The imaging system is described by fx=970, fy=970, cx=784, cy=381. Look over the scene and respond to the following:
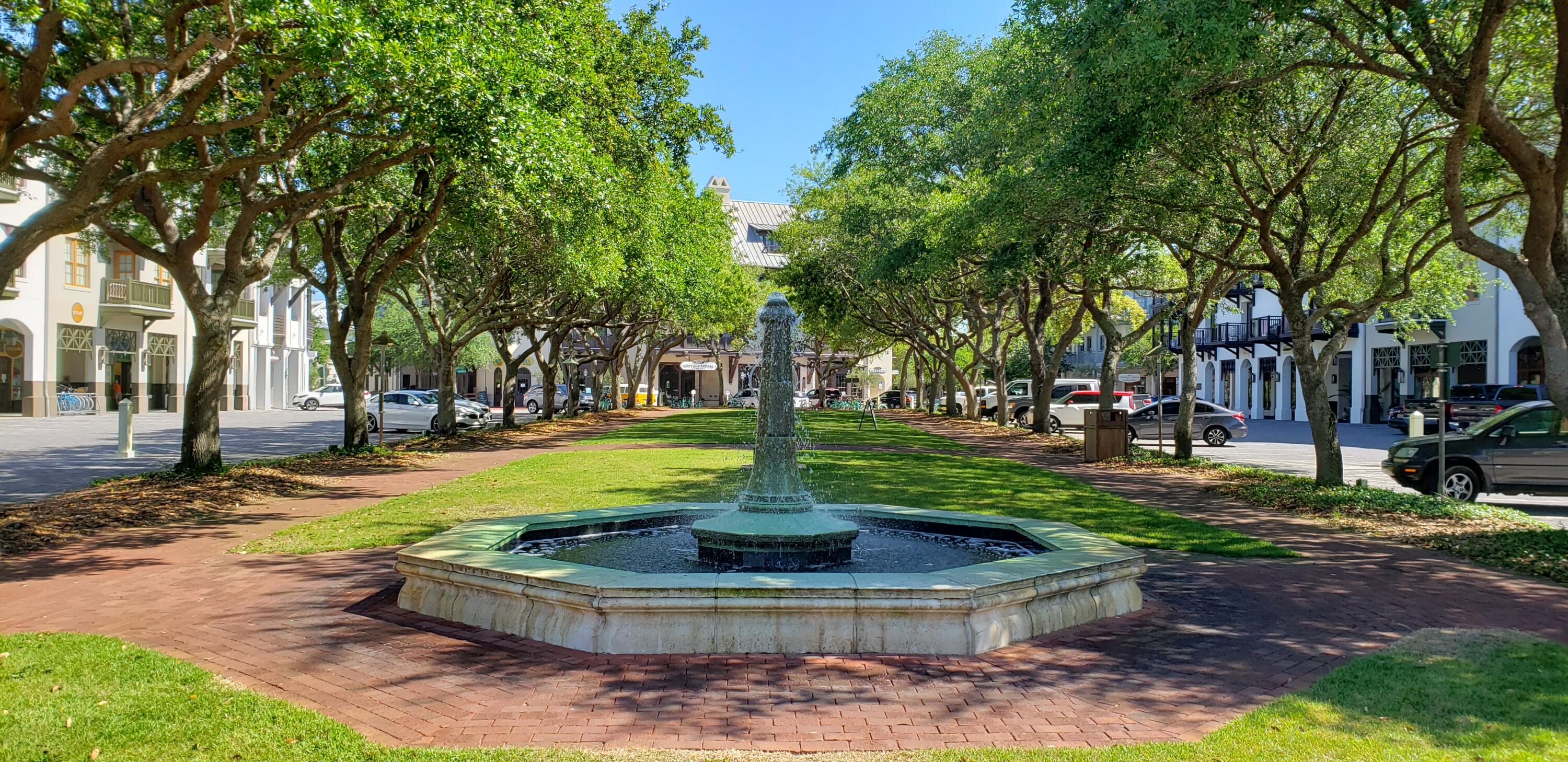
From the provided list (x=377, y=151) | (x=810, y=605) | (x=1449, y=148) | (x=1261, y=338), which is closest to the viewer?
(x=810, y=605)

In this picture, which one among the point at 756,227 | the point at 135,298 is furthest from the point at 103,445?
the point at 756,227

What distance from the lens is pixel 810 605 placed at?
19.1 feet

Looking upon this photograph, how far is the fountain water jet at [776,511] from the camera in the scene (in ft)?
25.4

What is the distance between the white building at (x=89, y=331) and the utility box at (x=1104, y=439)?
93.6ft

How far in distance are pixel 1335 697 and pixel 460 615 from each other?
5.38m

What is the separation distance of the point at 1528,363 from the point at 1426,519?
2686 centimetres

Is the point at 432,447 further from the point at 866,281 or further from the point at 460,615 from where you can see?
the point at 460,615

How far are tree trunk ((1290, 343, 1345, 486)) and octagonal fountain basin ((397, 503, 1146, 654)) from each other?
889 centimetres

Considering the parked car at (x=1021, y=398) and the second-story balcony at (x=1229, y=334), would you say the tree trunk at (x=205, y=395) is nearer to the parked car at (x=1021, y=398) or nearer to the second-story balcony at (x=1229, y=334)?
the parked car at (x=1021, y=398)

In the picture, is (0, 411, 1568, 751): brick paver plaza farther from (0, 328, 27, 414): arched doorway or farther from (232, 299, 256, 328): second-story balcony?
(232, 299, 256, 328): second-story balcony

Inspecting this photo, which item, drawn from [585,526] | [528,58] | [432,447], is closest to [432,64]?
[528,58]

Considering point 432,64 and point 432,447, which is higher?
Result: point 432,64

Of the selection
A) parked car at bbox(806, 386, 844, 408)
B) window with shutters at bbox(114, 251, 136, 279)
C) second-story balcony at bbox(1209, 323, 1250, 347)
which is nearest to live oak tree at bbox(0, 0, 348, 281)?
window with shutters at bbox(114, 251, 136, 279)

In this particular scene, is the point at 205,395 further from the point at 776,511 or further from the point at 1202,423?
the point at 1202,423
